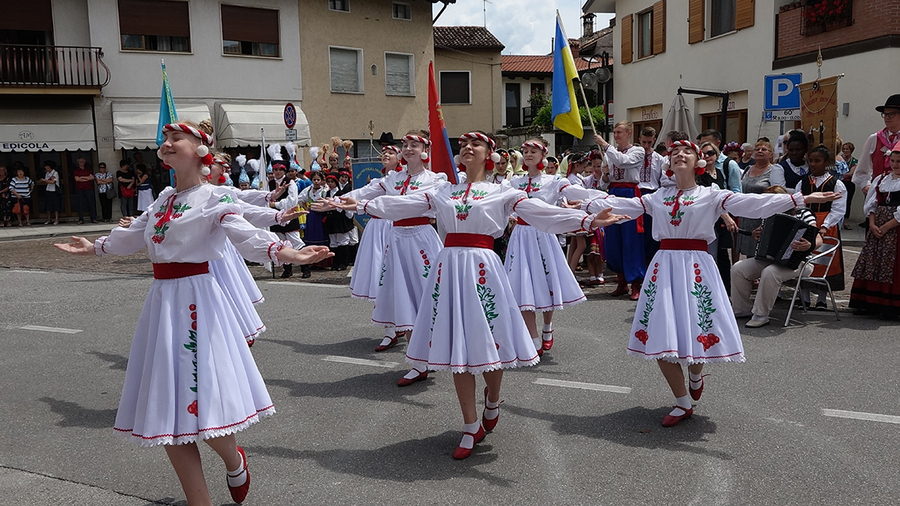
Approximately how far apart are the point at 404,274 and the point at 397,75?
25941 millimetres

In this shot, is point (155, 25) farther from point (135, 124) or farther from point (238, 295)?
point (238, 295)

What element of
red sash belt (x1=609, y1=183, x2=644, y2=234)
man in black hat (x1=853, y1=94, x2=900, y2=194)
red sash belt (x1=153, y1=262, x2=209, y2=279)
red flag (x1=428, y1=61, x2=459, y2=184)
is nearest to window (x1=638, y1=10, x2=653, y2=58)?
red sash belt (x1=609, y1=183, x2=644, y2=234)

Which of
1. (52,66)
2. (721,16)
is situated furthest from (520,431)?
(52,66)

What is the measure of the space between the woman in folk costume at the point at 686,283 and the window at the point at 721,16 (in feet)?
59.7

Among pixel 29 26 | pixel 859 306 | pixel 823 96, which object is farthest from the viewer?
pixel 29 26

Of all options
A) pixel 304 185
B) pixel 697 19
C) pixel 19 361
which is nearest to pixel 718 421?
pixel 19 361

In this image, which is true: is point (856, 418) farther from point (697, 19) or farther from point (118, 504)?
point (697, 19)

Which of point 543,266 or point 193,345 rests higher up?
point 193,345

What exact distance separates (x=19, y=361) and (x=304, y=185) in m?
7.64

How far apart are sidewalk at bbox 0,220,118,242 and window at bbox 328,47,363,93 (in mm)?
10058

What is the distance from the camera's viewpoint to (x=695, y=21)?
2302 centimetres

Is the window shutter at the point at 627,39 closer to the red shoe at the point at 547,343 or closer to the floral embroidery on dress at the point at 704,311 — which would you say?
the red shoe at the point at 547,343

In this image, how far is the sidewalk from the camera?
21656 mm

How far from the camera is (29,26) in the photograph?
24.9m
